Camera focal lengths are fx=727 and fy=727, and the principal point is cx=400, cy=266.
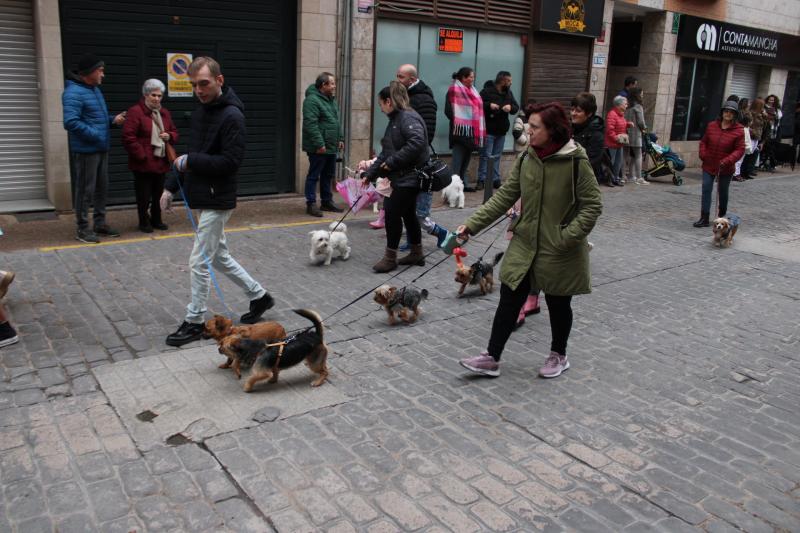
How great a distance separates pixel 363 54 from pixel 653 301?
265 inches

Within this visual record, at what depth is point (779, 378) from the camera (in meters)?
5.32

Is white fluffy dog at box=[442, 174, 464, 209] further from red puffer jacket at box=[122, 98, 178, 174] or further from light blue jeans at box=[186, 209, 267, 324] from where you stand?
light blue jeans at box=[186, 209, 267, 324]

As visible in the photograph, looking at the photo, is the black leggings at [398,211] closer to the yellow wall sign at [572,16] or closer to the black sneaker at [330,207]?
the black sneaker at [330,207]

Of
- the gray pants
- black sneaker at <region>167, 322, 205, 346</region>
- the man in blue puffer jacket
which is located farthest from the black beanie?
black sneaker at <region>167, 322, 205, 346</region>

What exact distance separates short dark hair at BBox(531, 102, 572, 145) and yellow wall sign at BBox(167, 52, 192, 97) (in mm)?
6906

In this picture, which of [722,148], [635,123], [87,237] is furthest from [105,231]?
[635,123]

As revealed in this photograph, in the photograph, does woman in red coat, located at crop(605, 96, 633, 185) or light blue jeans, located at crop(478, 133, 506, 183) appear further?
woman in red coat, located at crop(605, 96, 633, 185)

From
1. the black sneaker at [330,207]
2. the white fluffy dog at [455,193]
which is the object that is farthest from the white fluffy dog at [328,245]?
the white fluffy dog at [455,193]

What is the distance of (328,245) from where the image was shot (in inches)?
303

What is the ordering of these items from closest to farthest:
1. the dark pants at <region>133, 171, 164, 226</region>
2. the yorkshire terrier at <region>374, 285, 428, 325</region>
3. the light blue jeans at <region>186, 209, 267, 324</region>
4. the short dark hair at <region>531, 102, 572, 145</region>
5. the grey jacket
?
the short dark hair at <region>531, 102, 572, 145</region> → the light blue jeans at <region>186, 209, 267, 324</region> → the yorkshire terrier at <region>374, 285, 428, 325</region> → the dark pants at <region>133, 171, 164, 226</region> → the grey jacket

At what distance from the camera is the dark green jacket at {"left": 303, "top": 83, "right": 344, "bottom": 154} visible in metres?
10.0

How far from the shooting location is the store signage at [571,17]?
14.3 meters

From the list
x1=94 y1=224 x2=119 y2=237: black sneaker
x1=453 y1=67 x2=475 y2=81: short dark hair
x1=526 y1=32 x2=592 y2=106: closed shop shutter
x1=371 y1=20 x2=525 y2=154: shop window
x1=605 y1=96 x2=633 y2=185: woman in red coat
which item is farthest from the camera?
x1=605 y1=96 x2=633 y2=185: woman in red coat

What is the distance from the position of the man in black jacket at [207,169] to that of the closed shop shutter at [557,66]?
10472 mm
